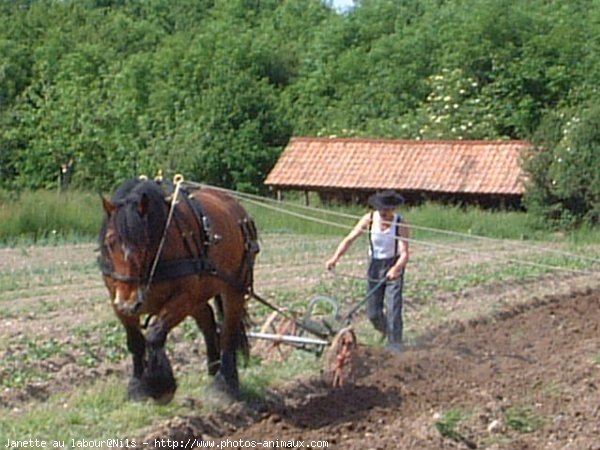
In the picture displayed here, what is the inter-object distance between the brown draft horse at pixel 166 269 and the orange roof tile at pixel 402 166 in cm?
2476

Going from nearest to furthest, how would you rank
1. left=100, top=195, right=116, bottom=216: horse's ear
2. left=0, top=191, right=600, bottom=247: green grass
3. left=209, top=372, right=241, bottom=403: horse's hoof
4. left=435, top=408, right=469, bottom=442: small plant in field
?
left=435, top=408, right=469, bottom=442: small plant in field
left=100, top=195, right=116, bottom=216: horse's ear
left=209, top=372, right=241, bottom=403: horse's hoof
left=0, top=191, right=600, bottom=247: green grass

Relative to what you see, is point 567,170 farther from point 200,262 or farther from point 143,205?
point 143,205

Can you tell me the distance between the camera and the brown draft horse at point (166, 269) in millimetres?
9281

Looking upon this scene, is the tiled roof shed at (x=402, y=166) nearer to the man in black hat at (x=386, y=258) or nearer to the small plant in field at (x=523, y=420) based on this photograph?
the man in black hat at (x=386, y=258)

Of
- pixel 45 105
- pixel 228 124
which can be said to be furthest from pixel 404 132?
pixel 45 105

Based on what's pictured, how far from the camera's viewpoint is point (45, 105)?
49.5 m

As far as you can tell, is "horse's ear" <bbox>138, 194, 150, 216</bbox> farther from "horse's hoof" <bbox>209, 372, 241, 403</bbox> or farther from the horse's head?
"horse's hoof" <bbox>209, 372, 241, 403</bbox>

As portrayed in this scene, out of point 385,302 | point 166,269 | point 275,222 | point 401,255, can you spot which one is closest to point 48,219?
point 275,222

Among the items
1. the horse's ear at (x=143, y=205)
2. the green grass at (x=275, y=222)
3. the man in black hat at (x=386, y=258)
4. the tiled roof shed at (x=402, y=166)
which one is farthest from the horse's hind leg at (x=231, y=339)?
the tiled roof shed at (x=402, y=166)

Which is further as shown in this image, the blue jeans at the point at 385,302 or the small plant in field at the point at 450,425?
the blue jeans at the point at 385,302

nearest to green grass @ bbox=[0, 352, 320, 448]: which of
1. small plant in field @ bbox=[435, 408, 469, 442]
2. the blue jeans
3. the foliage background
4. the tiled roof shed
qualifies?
small plant in field @ bbox=[435, 408, 469, 442]

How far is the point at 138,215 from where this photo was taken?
366 inches

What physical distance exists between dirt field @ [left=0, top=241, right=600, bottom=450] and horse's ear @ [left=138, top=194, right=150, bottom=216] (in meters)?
1.41

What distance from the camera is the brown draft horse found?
928 cm
